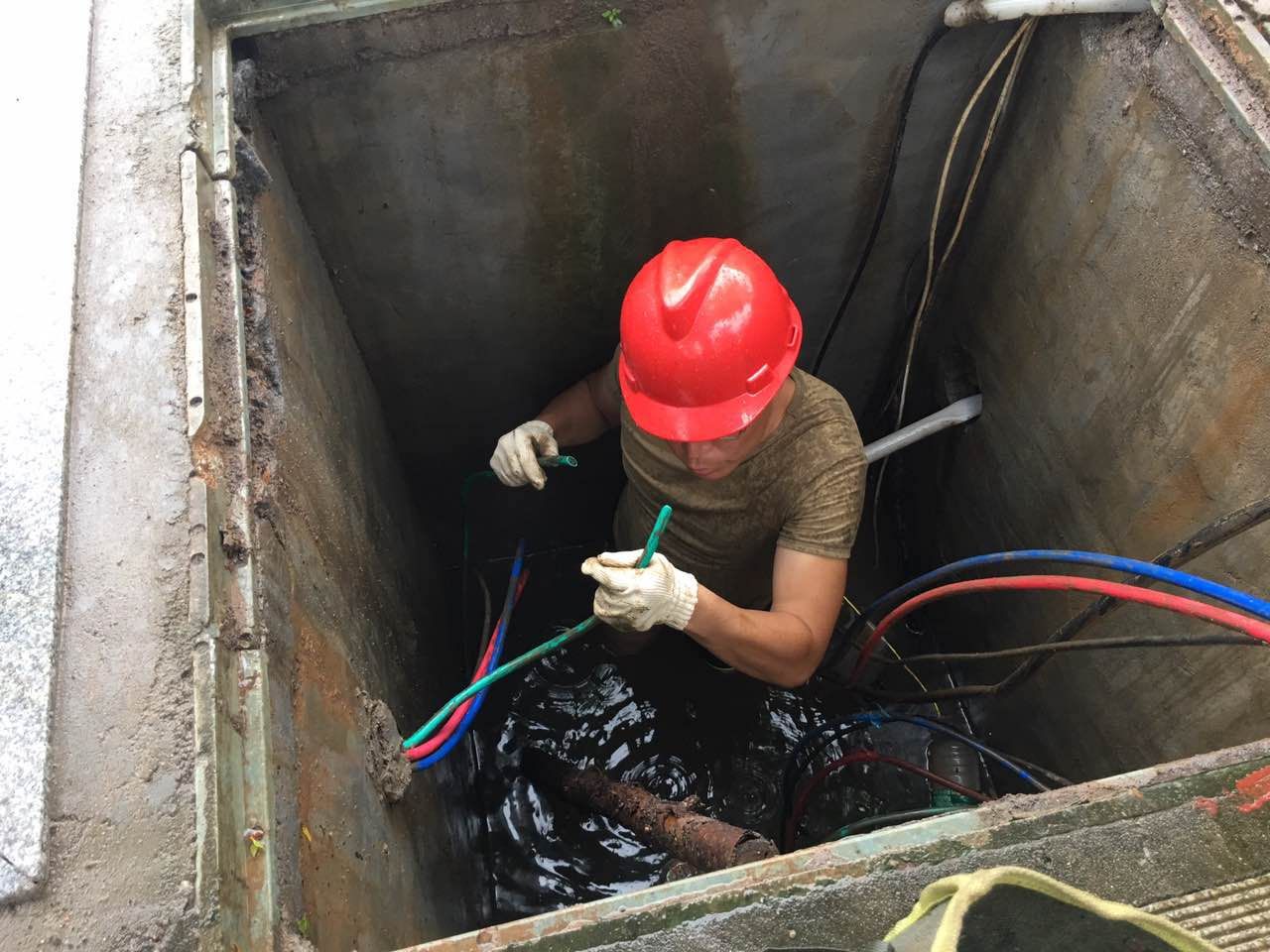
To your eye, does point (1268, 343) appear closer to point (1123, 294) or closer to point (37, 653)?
point (1123, 294)

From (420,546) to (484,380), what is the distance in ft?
2.18

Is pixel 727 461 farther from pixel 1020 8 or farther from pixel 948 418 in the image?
pixel 1020 8

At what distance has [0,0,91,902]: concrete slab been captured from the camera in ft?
4.11

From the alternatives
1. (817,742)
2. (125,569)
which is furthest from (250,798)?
(817,742)

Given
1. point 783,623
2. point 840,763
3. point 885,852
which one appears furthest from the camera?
point 840,763

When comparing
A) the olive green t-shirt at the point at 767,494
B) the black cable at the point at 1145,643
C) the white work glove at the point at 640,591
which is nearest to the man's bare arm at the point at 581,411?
the olive green t-shirt at the point at 767,494

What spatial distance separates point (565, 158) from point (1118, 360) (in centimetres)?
170

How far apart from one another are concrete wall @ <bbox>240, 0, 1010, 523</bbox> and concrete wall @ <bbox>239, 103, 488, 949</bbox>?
204 mm

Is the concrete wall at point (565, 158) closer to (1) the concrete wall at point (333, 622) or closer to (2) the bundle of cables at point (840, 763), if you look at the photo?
(1) the concrete wall at point (333, 622)

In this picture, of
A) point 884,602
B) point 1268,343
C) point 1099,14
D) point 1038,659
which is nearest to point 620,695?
point 884,602

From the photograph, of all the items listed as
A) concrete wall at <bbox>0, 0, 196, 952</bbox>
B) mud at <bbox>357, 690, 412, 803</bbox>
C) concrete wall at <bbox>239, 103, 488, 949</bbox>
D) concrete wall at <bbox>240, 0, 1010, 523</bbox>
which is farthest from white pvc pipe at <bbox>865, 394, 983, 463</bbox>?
concrete wall at <bbox>0, 0, 196, 952</bbox>

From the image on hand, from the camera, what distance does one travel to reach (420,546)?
3.22 m

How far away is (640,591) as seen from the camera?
198cm

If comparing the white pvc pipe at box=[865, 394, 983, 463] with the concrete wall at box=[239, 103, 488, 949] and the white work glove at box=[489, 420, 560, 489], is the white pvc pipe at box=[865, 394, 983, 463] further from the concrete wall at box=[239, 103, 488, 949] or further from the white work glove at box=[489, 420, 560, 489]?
the concrete wall at box=[239, 103, 488, 949]
